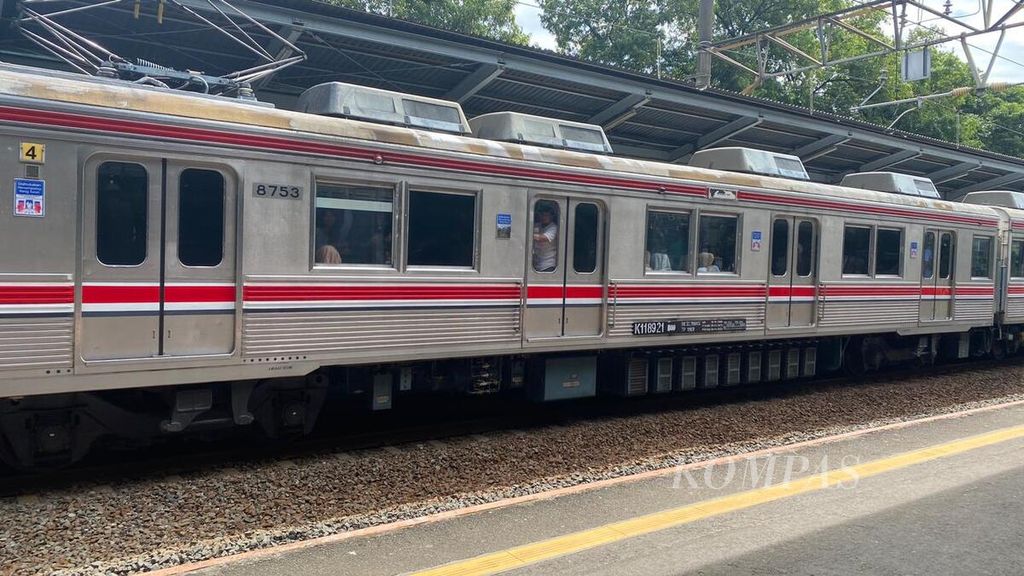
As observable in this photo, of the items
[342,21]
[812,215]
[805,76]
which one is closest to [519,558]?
[342,21]

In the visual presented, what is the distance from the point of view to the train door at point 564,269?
8.91 meters

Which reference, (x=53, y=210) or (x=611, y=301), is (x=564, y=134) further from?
(x=53, y=210)

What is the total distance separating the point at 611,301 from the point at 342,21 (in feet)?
15.8

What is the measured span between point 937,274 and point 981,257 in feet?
5.58

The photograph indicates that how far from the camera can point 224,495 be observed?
6.19m

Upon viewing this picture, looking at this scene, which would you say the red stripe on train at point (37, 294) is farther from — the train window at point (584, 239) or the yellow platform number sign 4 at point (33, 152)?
the train window at point (584, 239)

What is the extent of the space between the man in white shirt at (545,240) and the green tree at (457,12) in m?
23.9

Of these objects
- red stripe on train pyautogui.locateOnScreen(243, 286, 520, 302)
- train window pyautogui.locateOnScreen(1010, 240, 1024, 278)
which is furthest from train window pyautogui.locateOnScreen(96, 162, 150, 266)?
train window pyautogui.locateOnScreen(1010, 240, 1024, 278)

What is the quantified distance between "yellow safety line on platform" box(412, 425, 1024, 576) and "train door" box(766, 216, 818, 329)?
358cm

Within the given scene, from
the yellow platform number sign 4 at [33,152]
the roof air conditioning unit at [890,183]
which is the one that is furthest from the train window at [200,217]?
the roof air conditioning unit at [890,183]

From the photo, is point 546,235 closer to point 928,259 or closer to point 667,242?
point 667,242

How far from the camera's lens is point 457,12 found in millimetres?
33750

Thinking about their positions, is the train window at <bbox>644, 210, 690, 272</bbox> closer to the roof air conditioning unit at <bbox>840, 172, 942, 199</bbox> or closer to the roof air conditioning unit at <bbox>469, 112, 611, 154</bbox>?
the roof air conditioning unit at <bbox>469, 112, 611, 154</bbox>

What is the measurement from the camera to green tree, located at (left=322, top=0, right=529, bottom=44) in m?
32.2
